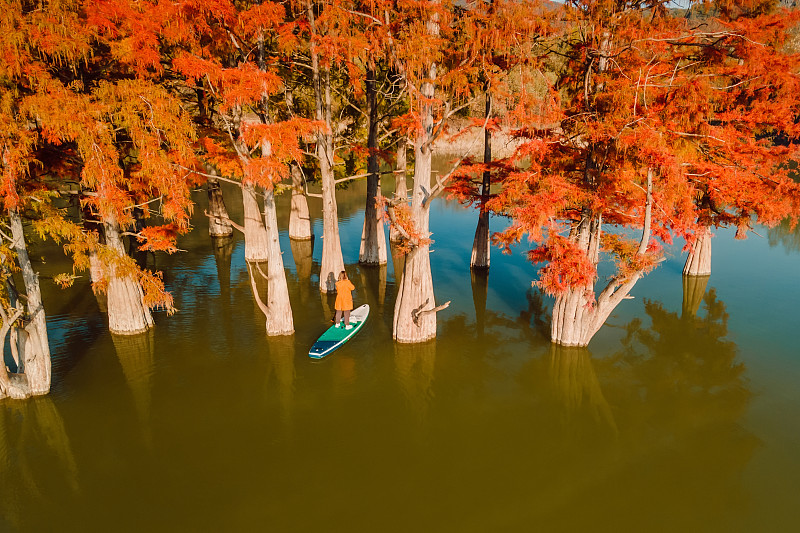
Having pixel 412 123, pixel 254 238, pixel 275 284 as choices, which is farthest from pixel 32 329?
pixel 254 238

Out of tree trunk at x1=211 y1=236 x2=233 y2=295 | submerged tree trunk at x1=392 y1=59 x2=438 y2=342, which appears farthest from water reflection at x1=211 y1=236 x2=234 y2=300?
submerged tree trunk at x1=392 y1=59 x2=438 y2=342

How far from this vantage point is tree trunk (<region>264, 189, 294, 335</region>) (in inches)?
605

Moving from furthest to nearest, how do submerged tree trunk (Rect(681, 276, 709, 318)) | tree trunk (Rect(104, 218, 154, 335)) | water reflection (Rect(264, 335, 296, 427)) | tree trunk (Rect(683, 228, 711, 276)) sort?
tree trunk (Rect(683, 228, 711, 276)) < submerged tree trunk (Rect(681, 276, 709, 318)) < tree trunk (Rect(104, 218, 154, 335)) < water reflection (Rect(264, 335, 296, 427))

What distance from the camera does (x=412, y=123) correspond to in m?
14.5

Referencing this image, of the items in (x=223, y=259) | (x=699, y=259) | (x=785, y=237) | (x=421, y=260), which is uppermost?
(x=421, y=260)

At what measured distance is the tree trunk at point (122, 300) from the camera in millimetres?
15192

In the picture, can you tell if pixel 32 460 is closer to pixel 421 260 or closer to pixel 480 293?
pixel 421 260

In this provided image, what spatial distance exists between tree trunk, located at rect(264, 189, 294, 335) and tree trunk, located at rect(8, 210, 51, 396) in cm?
616

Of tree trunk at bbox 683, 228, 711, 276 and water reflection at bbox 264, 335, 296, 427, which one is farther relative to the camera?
tree trunk at bbox 683, 228, 711, 276

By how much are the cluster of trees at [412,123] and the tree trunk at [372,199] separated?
489 cm

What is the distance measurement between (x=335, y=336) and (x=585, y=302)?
8695 millimetres

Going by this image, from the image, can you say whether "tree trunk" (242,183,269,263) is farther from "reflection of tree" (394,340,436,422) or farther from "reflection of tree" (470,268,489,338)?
"reflection of tree" (394,340,436,422)

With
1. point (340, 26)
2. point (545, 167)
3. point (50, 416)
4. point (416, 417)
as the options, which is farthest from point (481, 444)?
point (340, 26)

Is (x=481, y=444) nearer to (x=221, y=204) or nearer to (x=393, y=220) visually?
(x=393, y=220)
